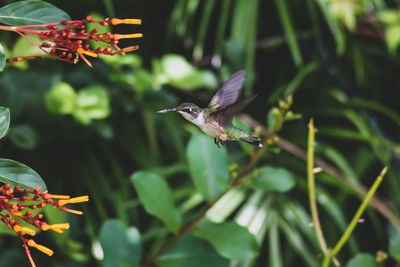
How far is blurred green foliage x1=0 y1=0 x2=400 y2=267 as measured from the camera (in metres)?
0.64

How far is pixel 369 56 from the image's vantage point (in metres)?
1.67

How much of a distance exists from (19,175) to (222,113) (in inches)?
7.4

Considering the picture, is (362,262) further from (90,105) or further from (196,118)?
(90,105)

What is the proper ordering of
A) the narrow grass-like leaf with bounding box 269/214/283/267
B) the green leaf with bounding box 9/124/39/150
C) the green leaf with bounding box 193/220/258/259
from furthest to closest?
the narrow grass-like leaf with bounding box 269/214/283/267 → the green leaf with bounding box 9/124/39/150 → the green leaf with bounding box 193/220/258/259

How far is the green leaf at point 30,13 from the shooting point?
0.40m

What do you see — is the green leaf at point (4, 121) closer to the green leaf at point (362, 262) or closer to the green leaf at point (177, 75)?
the green leaf at point (362, 262)

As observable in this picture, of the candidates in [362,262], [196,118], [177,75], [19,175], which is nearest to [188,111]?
[196,118]

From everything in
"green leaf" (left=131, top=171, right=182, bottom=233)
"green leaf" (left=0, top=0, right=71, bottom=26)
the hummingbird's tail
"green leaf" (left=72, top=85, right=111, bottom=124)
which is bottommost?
"green leaf" (left=131, top=171, right=182, bottom=233)

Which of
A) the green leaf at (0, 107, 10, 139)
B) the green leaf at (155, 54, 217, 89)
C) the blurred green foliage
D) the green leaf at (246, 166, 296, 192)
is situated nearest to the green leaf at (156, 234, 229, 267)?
the blurred green foliage

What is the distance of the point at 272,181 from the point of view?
2.00 feet

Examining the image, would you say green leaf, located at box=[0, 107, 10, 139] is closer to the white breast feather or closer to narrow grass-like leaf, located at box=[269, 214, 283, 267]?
the white breast feather

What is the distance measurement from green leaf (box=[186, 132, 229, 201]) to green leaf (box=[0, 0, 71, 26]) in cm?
29

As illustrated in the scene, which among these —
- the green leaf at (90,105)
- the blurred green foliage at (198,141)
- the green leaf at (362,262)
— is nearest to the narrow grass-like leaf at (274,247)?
the blurred green foliage at (198,141)

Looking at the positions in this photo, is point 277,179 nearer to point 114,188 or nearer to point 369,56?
point 114,188
